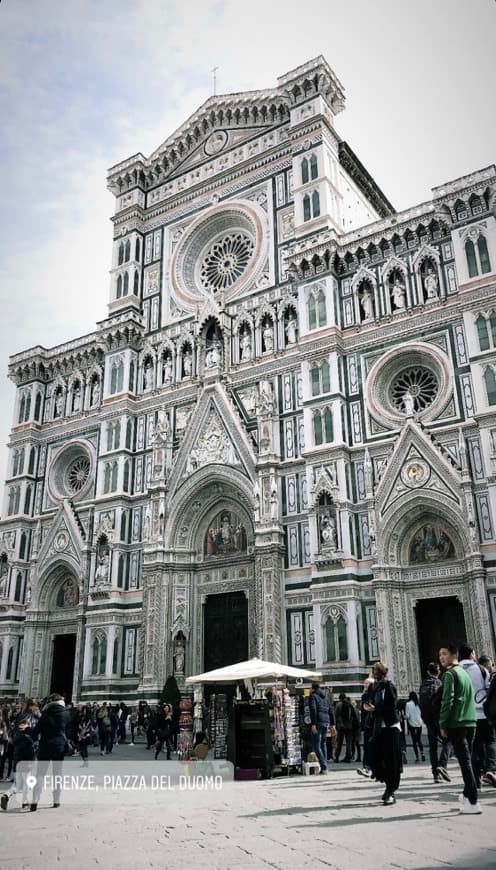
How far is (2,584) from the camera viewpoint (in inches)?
1288

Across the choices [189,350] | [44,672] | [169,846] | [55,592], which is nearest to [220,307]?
[189,350]

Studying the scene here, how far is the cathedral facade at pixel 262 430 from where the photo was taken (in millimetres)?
22719

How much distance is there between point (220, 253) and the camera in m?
33.3

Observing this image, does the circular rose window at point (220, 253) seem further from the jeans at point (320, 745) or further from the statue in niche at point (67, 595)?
the jeans at point (320, 745)

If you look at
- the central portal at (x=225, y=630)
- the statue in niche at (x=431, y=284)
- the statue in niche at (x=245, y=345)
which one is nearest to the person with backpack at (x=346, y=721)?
the central portal at (x=225, y=630)

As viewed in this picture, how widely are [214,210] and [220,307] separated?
18.0ft

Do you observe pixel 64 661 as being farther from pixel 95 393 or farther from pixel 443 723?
pixel 443 723

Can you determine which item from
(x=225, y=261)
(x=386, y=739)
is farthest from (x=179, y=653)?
(x=386, y=739)

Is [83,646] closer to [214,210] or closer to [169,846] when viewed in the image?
[214,210]

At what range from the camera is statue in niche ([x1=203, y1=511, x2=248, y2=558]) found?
27.4m

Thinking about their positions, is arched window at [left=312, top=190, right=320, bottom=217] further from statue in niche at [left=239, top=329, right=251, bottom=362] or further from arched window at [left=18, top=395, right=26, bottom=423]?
arched window at [left=18, top=395, right=26, bottom=423]

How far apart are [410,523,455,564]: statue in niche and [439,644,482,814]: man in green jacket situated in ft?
48.8

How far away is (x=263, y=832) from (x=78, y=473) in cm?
2820

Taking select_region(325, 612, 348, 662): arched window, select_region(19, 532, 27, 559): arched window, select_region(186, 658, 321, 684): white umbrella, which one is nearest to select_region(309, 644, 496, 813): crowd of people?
select_region(186, 658, 321, 684): white umbrella
